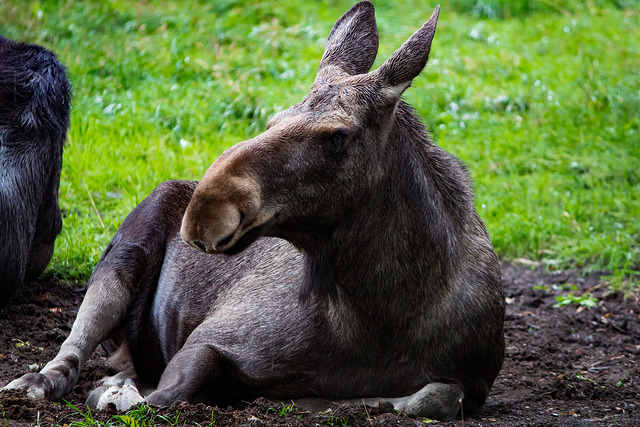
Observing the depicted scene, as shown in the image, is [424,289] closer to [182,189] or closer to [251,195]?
[251,195]

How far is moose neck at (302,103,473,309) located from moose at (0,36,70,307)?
2277 millimetres

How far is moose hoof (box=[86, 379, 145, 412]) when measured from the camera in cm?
411

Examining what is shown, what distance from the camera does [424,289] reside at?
4.09 m

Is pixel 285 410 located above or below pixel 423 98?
below

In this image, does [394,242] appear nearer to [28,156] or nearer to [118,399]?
[118,399]

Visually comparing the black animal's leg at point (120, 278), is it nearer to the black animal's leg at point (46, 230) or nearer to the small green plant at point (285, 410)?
the black animal's leg at point (46, 230)

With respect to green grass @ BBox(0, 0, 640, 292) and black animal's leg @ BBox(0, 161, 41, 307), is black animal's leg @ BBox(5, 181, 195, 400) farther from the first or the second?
green grass @ BBox(0, 0, 640, 292)

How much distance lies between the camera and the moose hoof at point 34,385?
13.9 ft

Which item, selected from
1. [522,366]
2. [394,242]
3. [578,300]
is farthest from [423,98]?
[394,242]

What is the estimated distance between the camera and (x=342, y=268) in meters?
3.99

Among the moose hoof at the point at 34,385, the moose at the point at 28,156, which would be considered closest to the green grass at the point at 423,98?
the moose at the point at 28,156

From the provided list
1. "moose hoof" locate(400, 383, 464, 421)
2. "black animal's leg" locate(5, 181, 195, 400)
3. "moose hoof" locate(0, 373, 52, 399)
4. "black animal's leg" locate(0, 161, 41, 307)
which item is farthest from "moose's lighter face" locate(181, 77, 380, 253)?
"black animal's leg" locate(0, 161, 41, 307)

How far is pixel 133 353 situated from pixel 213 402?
109 cm

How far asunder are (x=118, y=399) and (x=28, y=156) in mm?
2196
